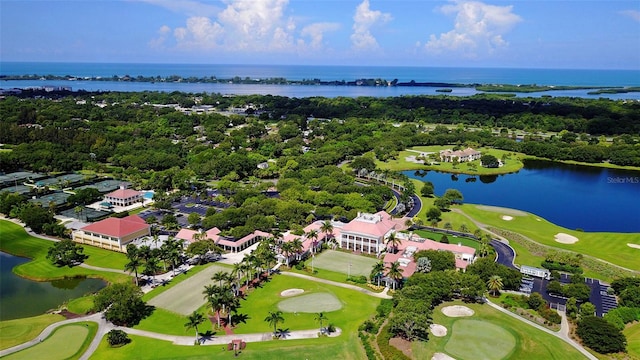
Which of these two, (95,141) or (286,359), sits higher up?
(95,141)

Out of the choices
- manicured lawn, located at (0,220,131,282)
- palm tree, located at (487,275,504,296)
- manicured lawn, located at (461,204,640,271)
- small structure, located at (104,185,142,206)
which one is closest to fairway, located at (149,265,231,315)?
manicured lawn, located at (0,220,131,282)

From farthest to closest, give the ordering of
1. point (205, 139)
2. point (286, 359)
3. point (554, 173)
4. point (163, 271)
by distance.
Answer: point (205, 139) → point (554, 173) → point (163, 271) → point (286, 359)

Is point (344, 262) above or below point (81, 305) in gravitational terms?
above

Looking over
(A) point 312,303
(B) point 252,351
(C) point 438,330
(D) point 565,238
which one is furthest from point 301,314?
(D) point 565,238

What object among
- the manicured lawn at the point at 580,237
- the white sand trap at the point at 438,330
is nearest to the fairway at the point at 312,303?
the white sand trap at the point at 438,330

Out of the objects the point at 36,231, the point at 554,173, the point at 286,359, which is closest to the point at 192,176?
the point at 36,231

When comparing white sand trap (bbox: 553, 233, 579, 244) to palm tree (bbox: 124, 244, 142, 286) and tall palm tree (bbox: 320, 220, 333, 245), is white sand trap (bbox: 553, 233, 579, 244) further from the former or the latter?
palm tree (bbox: 124, 244, 142, 286)

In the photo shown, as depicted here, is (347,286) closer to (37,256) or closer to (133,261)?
(133,261)

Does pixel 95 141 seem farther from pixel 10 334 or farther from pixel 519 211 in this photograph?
pixel 519 211
